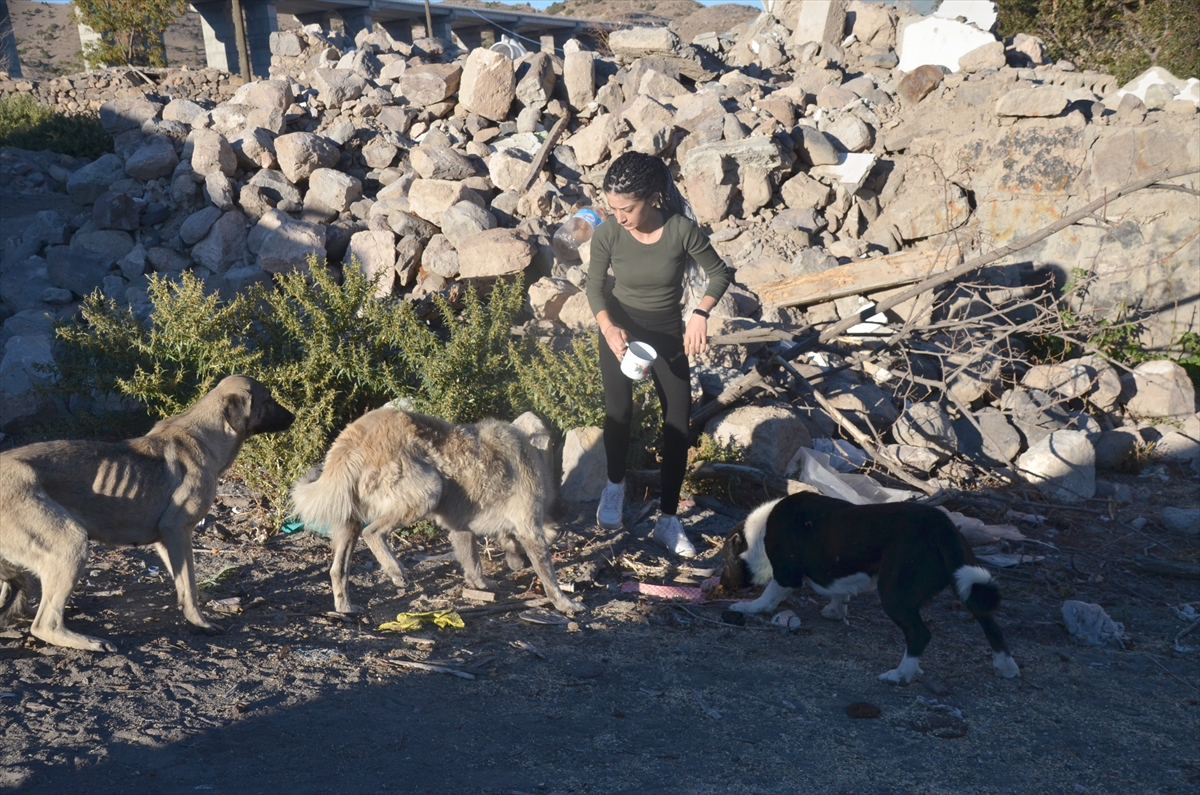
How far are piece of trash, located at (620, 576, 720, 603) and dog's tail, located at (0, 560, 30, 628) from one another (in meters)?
3.12

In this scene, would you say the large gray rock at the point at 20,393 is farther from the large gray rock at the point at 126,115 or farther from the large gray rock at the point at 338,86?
the large gray rock at the point at 126,115

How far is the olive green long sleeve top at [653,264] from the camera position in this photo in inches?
212

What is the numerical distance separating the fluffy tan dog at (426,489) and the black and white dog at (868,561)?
103cm

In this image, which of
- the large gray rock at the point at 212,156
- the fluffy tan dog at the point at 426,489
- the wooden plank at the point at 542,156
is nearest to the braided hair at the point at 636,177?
the fluffy tan dog at the point at 426,489

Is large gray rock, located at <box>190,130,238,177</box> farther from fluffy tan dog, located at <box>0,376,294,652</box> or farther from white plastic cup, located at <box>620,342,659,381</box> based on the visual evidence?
white plastic cup, located at <box>620,342,659,381</box>

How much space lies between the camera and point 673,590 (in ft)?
17.3

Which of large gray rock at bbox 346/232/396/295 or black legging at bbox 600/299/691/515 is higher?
large gray rock at bbox 346/232/396/295

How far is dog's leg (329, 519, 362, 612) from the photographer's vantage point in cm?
484

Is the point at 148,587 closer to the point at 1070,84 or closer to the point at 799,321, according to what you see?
the point at 799,321

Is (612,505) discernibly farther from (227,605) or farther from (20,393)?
(20,393)

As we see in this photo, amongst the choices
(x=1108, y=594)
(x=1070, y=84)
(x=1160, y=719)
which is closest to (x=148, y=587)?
(x=1160, y=719)

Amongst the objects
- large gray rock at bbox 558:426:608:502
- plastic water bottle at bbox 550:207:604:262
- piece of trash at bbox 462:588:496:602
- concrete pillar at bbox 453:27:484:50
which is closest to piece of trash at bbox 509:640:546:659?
piece of trash at bbox 462:588:496:602

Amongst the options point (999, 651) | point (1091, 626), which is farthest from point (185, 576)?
point (1091, 626)

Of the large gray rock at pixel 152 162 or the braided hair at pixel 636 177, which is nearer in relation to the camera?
the braided hair at pixel 636 177
